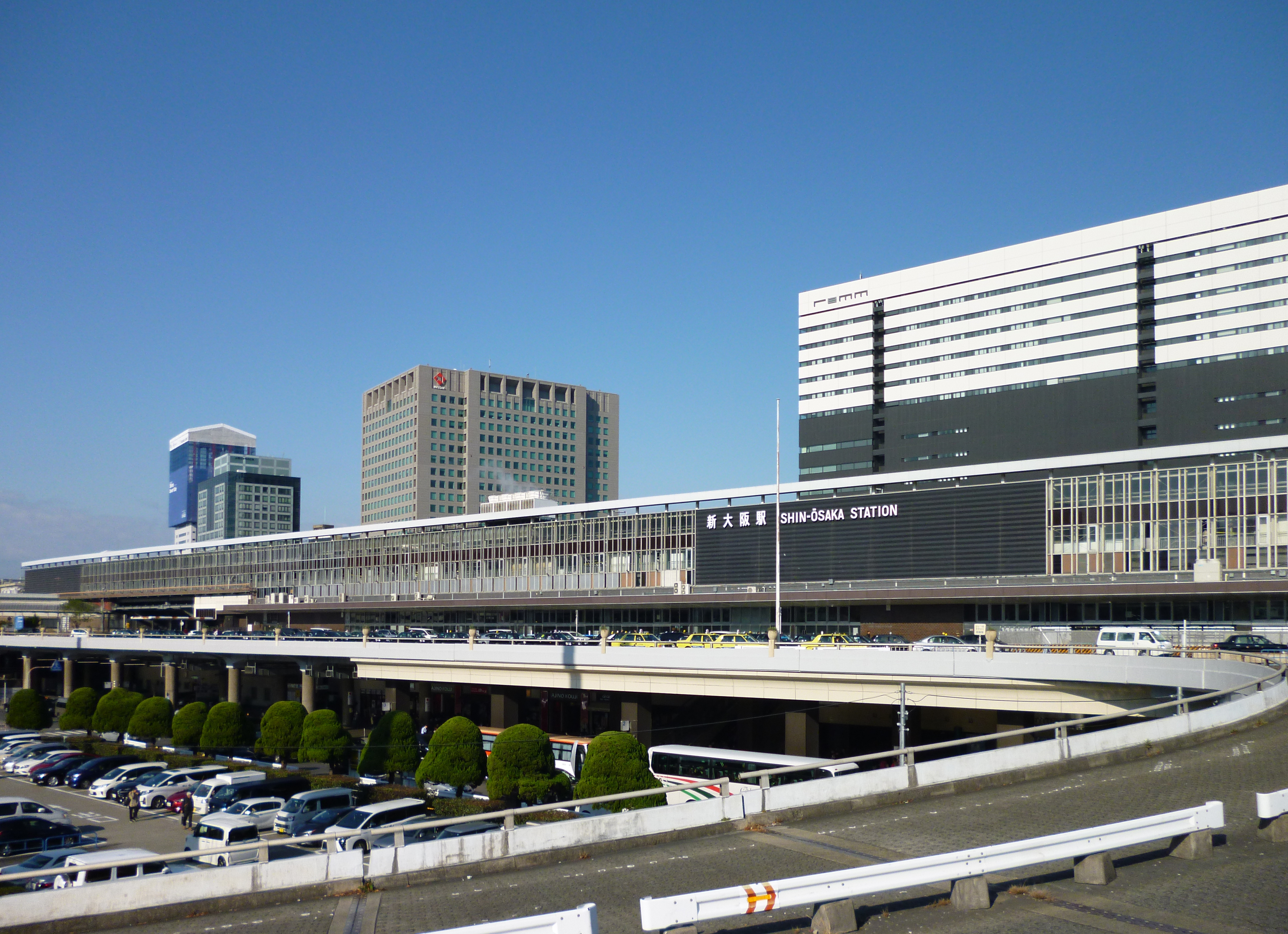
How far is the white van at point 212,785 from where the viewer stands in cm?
4203

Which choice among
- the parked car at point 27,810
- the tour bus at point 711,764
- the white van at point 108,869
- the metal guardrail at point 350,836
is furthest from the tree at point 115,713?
the metal guardrail at point 350,836

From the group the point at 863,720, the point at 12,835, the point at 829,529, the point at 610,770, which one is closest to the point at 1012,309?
the point at 829,529

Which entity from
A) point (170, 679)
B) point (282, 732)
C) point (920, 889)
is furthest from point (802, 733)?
point (170, 679)

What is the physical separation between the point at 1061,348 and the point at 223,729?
95772mm

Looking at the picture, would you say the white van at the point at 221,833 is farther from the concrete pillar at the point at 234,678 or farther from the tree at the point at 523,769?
the concrete pillar at the point at 234,678

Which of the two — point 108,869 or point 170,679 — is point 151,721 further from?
point 108,869

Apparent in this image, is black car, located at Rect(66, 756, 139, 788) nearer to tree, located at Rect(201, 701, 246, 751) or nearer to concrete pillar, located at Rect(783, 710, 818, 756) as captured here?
tree, located at Rect(201, 701, 246, 751)

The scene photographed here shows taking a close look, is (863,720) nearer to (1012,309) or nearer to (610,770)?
(610,770)

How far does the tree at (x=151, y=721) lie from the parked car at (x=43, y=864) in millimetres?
33374

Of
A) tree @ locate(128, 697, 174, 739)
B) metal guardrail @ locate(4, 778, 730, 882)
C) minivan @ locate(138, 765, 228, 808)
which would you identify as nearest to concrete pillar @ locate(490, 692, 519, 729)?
minivan @ locate(138, 765, 228, 808)

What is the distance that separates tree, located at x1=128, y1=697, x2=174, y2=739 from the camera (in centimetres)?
6206

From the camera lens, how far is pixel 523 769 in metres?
38.9

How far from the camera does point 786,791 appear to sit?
569 inches

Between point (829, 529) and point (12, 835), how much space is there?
60973mm
